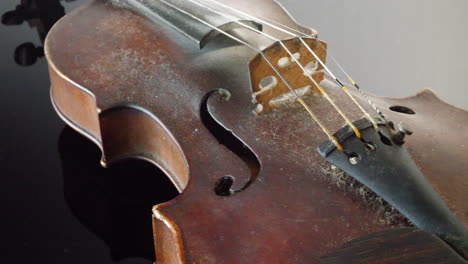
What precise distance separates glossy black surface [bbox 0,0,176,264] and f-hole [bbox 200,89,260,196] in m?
0.26

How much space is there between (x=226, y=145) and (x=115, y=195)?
37 cm

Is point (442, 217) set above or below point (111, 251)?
above

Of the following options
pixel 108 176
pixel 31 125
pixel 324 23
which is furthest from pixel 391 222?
pixel 324 23

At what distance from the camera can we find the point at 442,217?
2.59 feet

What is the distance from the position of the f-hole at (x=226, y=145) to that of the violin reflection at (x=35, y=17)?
Answer: 2.57ft

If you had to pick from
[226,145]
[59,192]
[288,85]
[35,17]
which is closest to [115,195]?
[59,192]

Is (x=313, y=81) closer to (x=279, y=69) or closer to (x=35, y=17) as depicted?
(x=279, y=69)

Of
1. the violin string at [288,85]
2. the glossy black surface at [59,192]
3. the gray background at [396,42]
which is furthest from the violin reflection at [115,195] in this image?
the gray background at [396,42]

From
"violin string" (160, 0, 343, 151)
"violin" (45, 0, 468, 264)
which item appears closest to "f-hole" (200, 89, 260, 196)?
"violin" (45, 0, 468, 264)

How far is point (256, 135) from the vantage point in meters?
1.00

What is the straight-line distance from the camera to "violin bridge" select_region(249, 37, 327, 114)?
1026 mm

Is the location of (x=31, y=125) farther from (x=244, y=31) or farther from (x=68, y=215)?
(x=244, y=31)

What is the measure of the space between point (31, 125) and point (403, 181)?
98 cm

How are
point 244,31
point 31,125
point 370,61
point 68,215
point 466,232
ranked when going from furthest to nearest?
point 370,61 < point 31,125 < point 244,31 < point 68,215 < point 466,232
